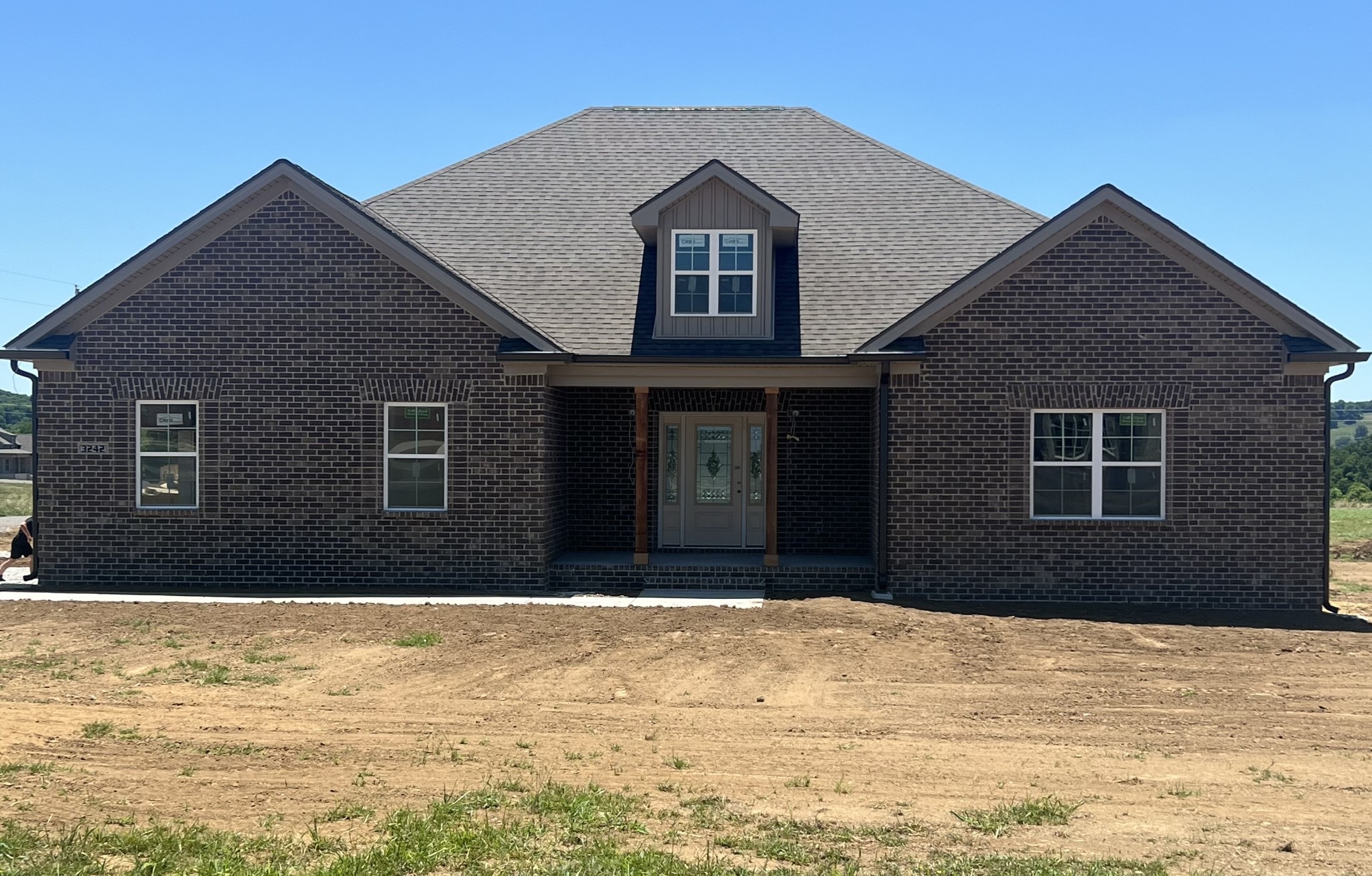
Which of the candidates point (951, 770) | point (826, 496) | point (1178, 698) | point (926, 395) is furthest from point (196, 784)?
point (826, 496)

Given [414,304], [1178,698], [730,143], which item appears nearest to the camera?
[1178,698]

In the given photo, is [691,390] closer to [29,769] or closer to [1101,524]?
[1101,524]

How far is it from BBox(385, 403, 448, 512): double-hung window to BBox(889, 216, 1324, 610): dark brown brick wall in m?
6.24

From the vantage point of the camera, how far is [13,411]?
12662 cm

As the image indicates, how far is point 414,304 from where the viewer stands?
14391 millimetres

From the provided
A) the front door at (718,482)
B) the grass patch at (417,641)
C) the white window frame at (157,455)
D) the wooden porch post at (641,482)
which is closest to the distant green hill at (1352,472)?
the front door at (718,482)

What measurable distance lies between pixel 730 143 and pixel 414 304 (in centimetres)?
813

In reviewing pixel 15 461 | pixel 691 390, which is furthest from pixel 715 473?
pixel 15 461

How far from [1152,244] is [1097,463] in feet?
9.66

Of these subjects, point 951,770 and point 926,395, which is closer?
point 951,770

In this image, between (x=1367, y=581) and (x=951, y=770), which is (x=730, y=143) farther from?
(x=951, y=770)

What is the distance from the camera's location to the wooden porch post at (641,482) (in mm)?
14750

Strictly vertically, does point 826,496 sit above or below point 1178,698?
above

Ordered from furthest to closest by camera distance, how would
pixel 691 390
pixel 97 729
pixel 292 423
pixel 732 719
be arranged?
pixel 691 390, pixel 292 423, pixel 732 719, pixel 97 729
